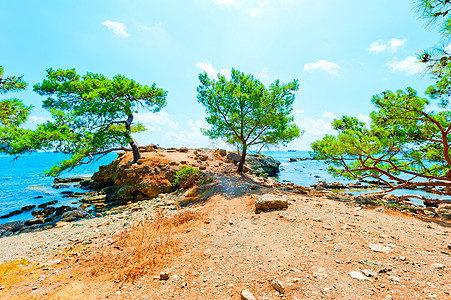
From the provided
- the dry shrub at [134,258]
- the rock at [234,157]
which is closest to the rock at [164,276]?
the dry shrub at [134,258]

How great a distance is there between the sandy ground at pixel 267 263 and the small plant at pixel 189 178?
7.87 m

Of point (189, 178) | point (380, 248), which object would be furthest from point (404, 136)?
point (189, 178)

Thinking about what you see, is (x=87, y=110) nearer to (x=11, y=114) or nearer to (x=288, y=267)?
(x=11, y=114)

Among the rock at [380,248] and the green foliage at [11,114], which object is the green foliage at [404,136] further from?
the green foliage at [11,114]

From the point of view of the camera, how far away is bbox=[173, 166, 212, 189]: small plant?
15.1m

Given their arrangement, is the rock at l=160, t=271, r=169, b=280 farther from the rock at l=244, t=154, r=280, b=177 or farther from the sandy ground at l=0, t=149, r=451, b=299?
the rock at l=244, t=154, r=280, b=177

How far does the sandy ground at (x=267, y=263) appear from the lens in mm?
3238

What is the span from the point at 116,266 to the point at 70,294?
0.89 m

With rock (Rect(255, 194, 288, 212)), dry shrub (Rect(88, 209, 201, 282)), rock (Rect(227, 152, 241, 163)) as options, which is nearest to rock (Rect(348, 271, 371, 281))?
dry shrub (Rect(88, 209, 201, 282))

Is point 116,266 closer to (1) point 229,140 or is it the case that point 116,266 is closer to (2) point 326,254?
(2) point 326,254

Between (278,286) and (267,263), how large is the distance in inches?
33.9

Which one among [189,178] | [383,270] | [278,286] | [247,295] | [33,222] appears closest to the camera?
[247,295]

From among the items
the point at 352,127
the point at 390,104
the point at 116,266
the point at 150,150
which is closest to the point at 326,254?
the point at 116,266

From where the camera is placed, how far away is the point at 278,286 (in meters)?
3.14
